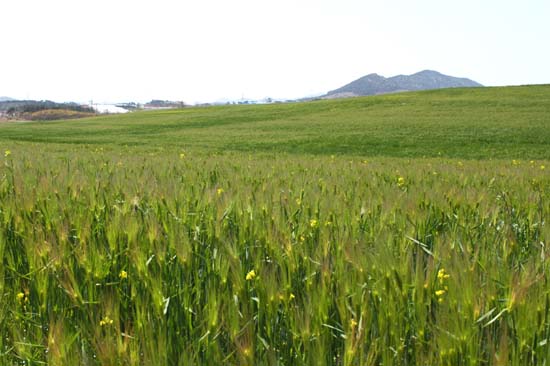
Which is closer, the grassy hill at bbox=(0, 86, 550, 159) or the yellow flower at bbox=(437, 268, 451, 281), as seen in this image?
the yellow flower at bbox=(437, 268, 451, 281)

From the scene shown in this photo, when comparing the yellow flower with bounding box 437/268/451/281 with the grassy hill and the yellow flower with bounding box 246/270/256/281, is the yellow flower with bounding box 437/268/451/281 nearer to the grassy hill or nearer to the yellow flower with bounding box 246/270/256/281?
the yellow flower with bounding box 246/270/256/281

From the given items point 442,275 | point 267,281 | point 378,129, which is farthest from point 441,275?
point 378,129

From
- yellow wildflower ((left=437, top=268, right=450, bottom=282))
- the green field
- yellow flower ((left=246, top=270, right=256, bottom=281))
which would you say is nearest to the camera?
the green field

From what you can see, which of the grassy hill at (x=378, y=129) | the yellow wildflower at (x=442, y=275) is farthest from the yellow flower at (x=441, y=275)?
the grassy hill at (x=378, y=129)

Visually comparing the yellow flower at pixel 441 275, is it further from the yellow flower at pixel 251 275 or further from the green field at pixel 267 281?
the yellow flower at pixel 251 275

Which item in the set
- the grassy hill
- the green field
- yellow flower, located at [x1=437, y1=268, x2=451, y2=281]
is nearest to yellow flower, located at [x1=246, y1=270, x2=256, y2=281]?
the green field

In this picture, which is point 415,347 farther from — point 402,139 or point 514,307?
point 402,139

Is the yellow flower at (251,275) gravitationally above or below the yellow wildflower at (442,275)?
below

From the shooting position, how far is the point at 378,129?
111 feet

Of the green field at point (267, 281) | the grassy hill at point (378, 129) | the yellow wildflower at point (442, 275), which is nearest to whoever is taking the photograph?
the green field at point (267, 281)

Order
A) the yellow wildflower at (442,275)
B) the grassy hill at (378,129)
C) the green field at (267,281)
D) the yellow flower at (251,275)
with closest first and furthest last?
1. the green field at (267,281)
2. the yellow wildflower at (442,275)
3. the yellow flower at (251,275)
4. the grassy hill at (378,129)

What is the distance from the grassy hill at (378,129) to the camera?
26.8 m

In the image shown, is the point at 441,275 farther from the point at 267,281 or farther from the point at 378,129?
the point at 378,129

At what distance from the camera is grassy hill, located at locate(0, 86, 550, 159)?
88.0 ft
